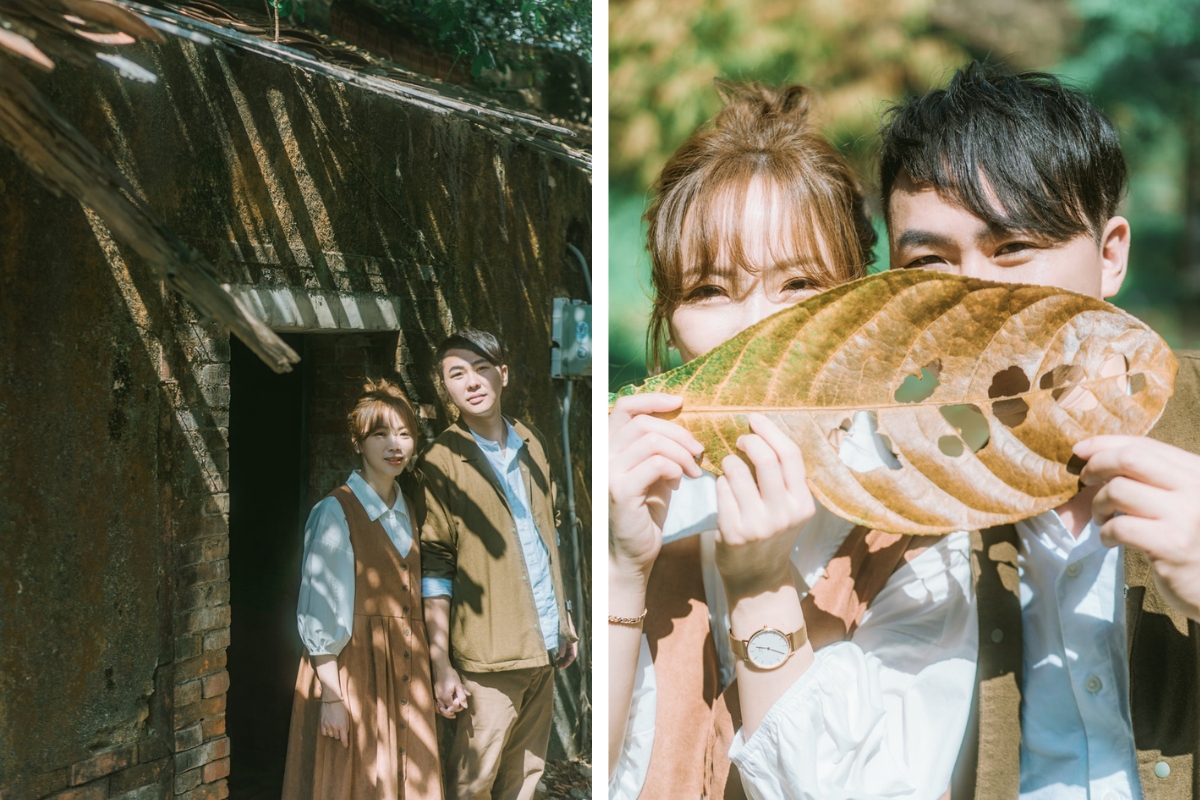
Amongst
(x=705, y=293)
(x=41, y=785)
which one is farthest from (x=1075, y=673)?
(x=41, y=785)

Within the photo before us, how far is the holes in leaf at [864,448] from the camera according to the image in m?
0.65

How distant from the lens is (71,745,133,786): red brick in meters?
0.84

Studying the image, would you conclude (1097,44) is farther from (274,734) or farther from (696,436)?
(274,734)

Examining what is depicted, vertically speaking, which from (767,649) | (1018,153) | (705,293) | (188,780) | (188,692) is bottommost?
(188,780)

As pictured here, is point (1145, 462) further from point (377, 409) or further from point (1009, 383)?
point (377, 409)

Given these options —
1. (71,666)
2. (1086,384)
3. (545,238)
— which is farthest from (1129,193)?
(71,666)

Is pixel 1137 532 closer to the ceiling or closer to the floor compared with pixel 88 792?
closer to the ceiling

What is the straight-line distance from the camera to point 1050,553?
70 cm

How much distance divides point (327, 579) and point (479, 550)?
0.59 ft

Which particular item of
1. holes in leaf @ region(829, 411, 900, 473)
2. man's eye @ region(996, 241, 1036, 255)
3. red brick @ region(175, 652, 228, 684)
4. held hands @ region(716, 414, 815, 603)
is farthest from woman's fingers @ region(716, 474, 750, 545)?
red brick @ region(175, 652, 228, 684)

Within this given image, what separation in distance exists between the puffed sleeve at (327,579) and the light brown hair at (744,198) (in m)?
0.46

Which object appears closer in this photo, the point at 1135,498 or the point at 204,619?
the point at 1135,498

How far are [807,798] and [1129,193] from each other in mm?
703

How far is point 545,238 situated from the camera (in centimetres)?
97
